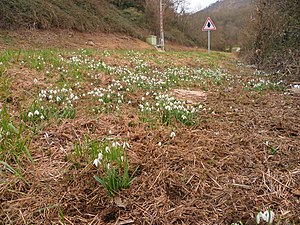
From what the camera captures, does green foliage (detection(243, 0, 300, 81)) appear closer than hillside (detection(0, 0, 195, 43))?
Yes

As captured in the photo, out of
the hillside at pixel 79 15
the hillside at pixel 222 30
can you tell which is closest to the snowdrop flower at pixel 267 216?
the hillside at pixel 79 15

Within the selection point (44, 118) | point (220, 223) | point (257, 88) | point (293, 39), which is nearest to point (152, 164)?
point (220, 223)

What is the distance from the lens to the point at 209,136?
265 cm

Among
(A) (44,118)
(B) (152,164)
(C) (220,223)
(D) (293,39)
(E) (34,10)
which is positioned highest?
(E) (34,10)

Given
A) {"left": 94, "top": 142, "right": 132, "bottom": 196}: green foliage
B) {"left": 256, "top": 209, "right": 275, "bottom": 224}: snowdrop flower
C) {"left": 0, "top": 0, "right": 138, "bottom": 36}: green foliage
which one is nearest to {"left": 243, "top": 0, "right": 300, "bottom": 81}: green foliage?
{"left": 256, "top": 209, "right": 275, "bottom": 224}: snowdrop flower

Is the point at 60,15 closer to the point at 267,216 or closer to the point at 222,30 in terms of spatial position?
the point at 267,216

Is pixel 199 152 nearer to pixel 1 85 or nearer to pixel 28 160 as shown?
pixel 28 160

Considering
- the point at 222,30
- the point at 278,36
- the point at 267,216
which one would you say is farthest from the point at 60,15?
the point at 222,30

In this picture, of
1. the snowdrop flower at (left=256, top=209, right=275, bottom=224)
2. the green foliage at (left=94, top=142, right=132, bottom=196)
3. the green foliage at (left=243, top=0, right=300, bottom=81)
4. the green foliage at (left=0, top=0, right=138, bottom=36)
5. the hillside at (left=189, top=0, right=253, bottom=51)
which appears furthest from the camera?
the hillside at (left=189, top=0, right=253, bottom=51)

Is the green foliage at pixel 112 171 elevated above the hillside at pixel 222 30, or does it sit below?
below

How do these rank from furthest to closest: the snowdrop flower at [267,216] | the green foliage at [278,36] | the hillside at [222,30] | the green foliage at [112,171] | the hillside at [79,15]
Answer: the hillside at [222,30]
the hillside at [79,15]
the green foliage at [278,36]
the green foliage at [112,171]
the snowdrop flower at [267,216]

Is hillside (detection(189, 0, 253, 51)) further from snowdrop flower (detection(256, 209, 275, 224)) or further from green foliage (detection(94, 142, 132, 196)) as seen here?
snowdrop flower (detection(256, 209, 275, 224))

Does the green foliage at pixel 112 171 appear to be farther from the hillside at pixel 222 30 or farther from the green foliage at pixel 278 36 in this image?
the hillside at pixel 222 30

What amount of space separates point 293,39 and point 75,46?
35.1 ft
